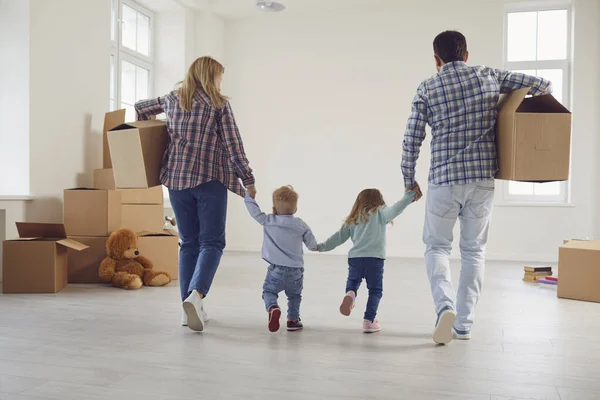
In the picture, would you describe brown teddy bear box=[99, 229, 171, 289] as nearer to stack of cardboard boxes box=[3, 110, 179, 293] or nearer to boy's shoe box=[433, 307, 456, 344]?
stack of cardboard boxes box=[3, 110, 179, 293]

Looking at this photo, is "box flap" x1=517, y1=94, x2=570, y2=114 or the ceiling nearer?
"box flap" x1=517, y1=94, x2=570, y2=114

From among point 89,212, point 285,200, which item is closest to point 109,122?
point 89,212

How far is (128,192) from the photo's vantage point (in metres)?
4.13

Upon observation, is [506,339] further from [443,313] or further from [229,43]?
[229,43]

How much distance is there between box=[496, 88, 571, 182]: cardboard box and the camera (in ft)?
7.11

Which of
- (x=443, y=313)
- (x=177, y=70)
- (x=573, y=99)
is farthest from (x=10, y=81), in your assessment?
(x=573, y=99)

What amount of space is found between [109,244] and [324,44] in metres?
3.61

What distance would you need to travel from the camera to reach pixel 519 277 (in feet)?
14.7

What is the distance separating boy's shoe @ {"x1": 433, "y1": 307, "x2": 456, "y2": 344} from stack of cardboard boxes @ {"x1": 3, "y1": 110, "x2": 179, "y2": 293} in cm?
126

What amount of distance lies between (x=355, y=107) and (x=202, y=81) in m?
3.99

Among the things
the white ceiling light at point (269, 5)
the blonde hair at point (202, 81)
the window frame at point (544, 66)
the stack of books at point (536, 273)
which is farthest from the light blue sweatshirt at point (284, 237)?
the window frame at point (544, 66)

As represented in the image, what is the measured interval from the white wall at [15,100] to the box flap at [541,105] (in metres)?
2.98

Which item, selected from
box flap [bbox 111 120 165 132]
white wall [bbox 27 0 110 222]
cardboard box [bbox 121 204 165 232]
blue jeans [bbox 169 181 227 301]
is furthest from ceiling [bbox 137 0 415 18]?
blue jeans [bbox 169 181 227 301]

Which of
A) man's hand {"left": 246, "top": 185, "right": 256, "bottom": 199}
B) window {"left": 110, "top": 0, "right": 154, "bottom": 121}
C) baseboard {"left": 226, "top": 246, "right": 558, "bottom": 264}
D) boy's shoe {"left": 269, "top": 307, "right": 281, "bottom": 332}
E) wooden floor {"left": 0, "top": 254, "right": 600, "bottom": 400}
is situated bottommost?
baseboard {"left": 226, "top": 246, "right": 558, "bottom": 264}
